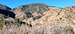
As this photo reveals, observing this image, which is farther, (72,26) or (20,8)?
(20,8)

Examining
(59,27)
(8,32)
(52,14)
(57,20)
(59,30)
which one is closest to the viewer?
(8,32)

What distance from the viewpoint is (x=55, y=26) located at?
14977mm

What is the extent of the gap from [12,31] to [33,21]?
4918 mm

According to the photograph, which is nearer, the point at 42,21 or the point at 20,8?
the point at 42,21

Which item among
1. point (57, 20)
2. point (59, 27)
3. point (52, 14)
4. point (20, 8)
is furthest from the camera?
point (20, 8)

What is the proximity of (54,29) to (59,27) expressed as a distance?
709 millimetres

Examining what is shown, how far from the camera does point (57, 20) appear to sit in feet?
54.9

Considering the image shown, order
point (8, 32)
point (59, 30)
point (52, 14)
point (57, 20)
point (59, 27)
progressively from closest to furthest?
1. point (8, 32)
2. point (59, 30)
3. point (59, 27)
4. point (57, 20)
5. point (52, 14)

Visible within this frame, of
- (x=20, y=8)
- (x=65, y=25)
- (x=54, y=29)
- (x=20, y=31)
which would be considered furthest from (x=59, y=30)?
(x=20, y=8)

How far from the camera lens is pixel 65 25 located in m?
15.2

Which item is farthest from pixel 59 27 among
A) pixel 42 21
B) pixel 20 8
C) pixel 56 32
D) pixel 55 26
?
pixel 20 8

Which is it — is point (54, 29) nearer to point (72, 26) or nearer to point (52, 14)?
point (72, 26)

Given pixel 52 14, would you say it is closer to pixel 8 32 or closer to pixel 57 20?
pixel 57 20

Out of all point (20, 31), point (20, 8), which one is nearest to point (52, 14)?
point (20, 31)
